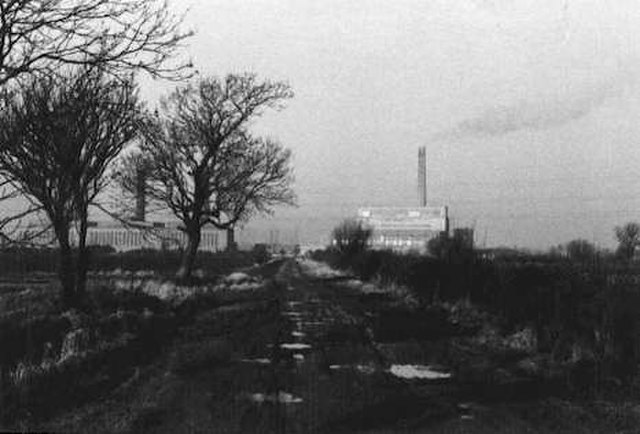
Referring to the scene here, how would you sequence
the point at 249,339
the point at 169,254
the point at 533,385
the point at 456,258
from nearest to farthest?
1. the point at 533,385
2. the point at 249,339
3. the point at 456,258
4. the point at 169,254

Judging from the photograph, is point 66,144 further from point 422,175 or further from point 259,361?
point 422,175

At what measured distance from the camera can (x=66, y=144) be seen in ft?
57.1

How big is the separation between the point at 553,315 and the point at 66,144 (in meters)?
12.0

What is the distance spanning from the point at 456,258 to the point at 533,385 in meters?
13.8

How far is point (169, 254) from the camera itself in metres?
69.8

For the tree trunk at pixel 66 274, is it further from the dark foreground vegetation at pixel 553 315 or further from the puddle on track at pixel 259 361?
the puddle on track at pixel 259 361

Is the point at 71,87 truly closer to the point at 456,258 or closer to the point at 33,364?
the point at 33,364

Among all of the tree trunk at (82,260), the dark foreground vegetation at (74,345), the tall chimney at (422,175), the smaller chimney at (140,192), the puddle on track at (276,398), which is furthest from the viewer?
the tall chimney at (422,175)

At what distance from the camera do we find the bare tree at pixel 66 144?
48.2 ft

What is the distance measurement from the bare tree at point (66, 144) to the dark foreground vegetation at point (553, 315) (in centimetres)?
867

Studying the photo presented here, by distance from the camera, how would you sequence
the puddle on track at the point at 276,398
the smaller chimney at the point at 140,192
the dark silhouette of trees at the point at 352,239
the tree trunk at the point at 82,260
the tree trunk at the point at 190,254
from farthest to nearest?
the dark silhouette of trees at the point at 352,239
the tree trunk at the point at 190,254
the smaller chimney at the point at 140,192
the tree trunk at the point at 82,260
the puddle on track at the point at 276,398

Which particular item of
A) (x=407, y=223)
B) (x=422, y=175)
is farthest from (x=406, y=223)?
(x=422, y=175)

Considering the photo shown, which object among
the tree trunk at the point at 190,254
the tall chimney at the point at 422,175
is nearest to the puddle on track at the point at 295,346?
the tree trunk at the point at 190,254

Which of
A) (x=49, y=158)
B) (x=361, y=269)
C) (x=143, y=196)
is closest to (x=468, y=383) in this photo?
(x=49, y=158)
